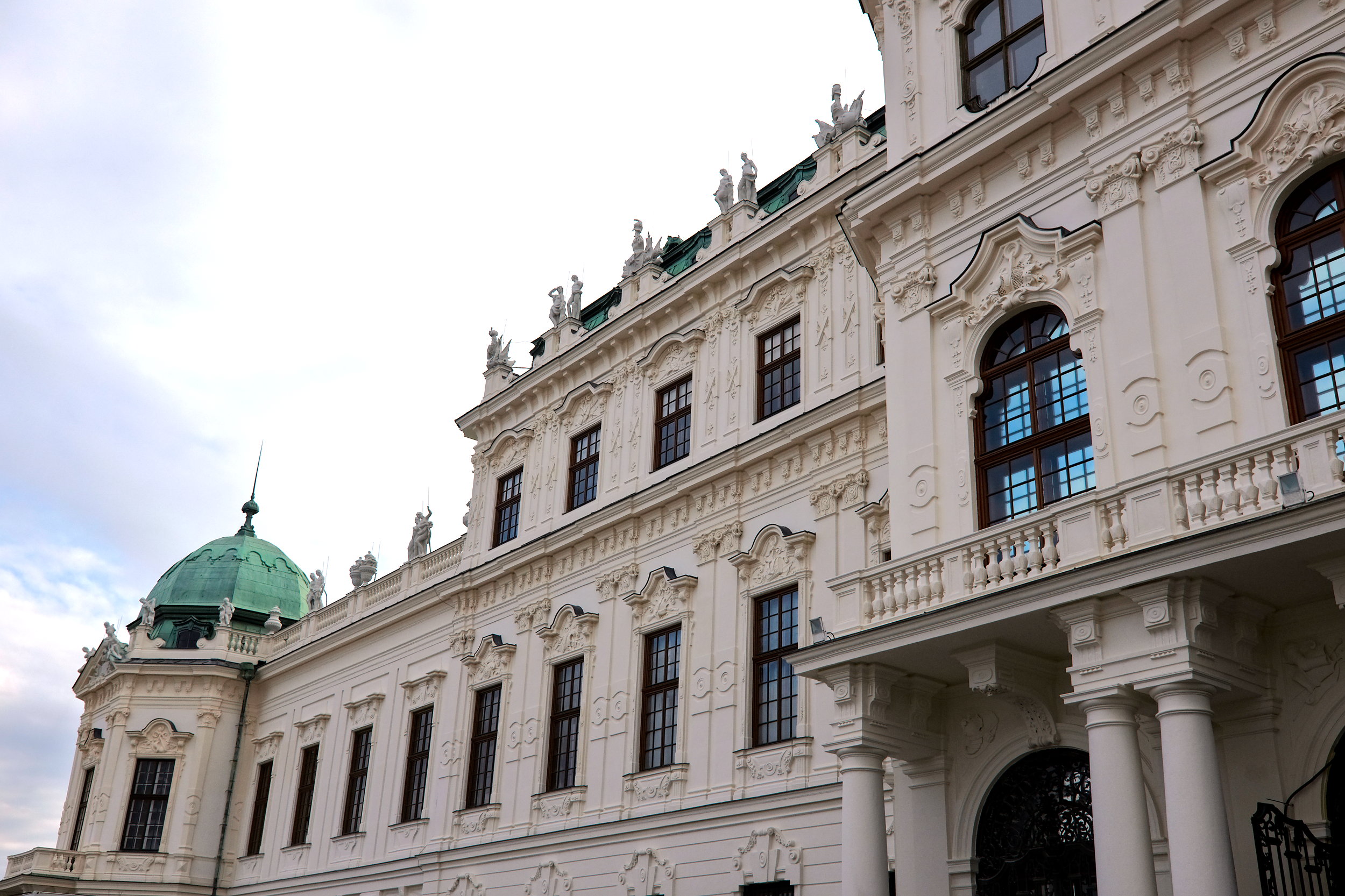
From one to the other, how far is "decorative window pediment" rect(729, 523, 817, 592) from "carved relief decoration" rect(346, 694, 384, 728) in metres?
11.8

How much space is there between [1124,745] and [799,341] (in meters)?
10.9

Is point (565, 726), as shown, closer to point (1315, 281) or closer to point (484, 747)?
point (484, 747)

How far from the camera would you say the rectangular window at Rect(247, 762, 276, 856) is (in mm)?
31891

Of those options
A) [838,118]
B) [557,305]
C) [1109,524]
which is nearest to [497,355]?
[557,305]

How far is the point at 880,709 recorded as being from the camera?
44.2ft

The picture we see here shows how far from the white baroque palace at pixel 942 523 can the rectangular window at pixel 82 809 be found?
33.3ft

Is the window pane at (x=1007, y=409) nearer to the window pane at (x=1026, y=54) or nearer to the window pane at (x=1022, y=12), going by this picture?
the window pane at (x=1026, y=54)

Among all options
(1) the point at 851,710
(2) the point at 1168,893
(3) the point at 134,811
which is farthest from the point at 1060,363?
(3) the point at 134,811

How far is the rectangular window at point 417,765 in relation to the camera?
25469mm

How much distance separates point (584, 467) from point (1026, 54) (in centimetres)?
1235

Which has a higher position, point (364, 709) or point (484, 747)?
point (364, 709)

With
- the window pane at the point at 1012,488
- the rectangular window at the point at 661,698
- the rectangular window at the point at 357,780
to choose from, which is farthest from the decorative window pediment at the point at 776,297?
the rectangular window at the point at 357,780

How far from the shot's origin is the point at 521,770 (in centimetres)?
2258

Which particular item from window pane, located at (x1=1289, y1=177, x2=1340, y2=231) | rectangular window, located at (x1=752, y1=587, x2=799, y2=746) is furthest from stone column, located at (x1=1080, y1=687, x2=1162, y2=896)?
rectangular window, located at (x1=752, y1=587, x2=799, y2=746)
